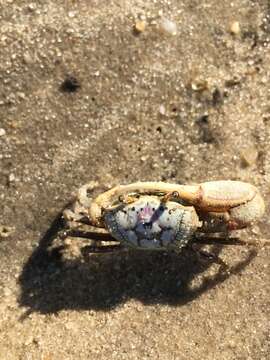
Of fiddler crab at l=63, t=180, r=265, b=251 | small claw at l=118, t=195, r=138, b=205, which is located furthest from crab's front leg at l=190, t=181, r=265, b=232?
small claw at l=118, t=195, r=138, b=205

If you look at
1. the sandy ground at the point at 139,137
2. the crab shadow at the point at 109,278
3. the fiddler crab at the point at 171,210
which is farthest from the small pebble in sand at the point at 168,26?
the crab shadow at the point at 109,278

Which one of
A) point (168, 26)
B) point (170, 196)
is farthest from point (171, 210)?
point (168, 26)

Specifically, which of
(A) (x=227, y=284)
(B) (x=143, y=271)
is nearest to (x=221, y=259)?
(A) (x=227, y=284)

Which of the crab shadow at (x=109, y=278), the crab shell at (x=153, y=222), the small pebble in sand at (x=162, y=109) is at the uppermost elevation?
the small pebble in sand at (x=162, y=109)

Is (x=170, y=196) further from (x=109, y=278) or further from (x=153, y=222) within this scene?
(x=109, y=278)

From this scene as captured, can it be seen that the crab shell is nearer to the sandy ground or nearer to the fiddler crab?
the fiddler crab

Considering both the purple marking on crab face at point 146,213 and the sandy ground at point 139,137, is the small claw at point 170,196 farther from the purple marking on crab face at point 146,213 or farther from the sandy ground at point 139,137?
the sandy ground at point 139,137
